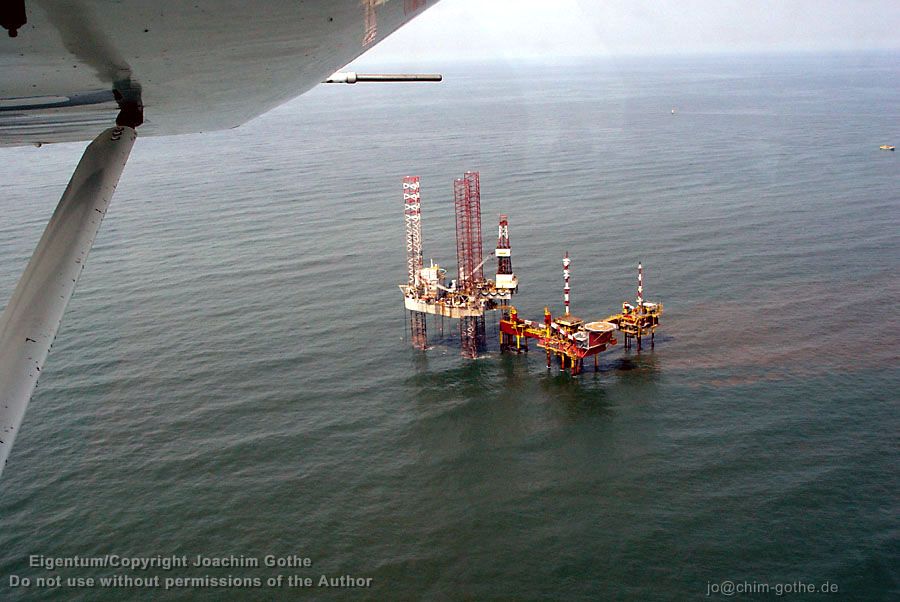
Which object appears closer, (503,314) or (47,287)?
(47,287)

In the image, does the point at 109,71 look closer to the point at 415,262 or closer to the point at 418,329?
the point at 418,329

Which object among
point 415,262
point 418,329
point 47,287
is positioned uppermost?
point 47,287

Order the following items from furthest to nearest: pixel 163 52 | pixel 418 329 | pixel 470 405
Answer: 1. pixel 418 329
2. pixel 470 405
3. pixel 163 52

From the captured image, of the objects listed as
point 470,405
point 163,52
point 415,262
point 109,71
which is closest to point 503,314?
point 415,262

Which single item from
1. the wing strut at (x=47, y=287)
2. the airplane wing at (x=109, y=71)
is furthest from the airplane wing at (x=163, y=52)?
the wing strut at (x=47, y=287)

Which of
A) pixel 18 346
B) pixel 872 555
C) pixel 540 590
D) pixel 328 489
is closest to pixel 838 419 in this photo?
pixel 872 555

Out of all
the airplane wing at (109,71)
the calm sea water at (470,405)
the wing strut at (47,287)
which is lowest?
the calm sea water at (470,405)

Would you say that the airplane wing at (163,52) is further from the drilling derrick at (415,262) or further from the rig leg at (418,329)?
the drilling derrick at (415,262)
